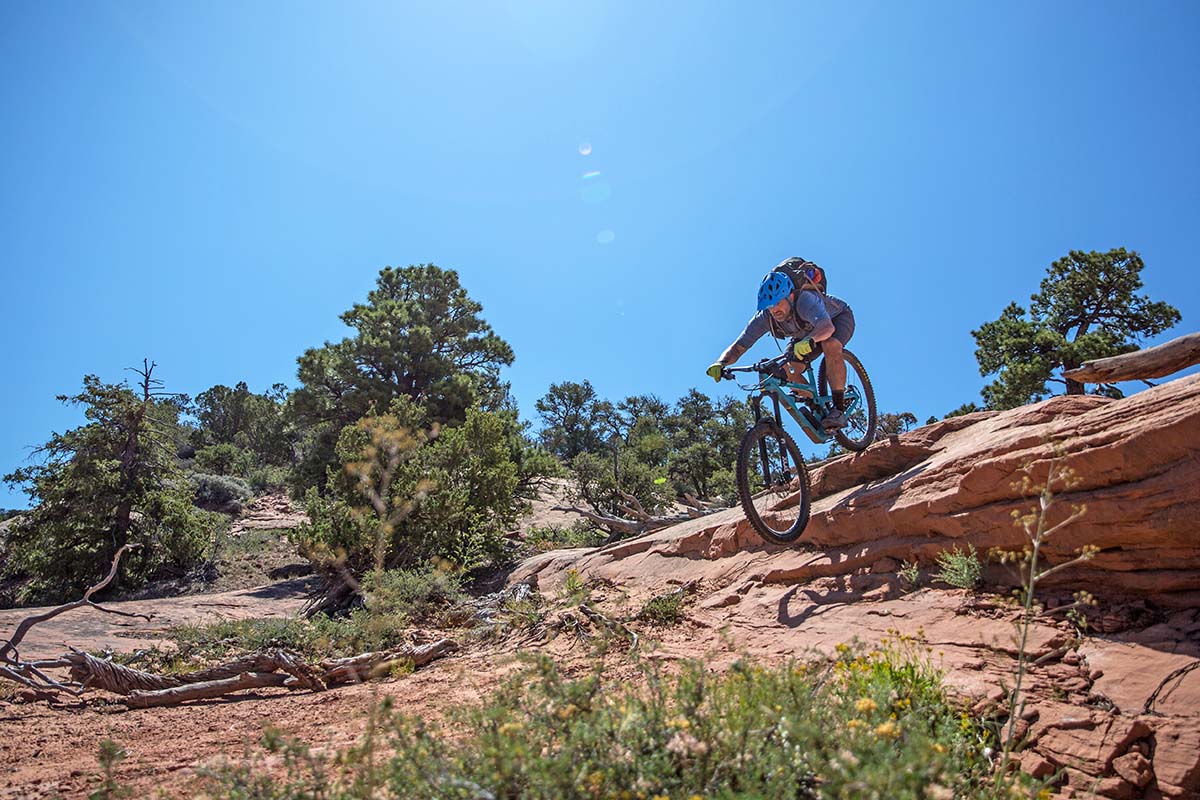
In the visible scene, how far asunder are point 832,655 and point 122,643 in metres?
9.62

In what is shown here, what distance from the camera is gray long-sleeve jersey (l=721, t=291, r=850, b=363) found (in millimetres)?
6074

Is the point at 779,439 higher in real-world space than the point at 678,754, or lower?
higher

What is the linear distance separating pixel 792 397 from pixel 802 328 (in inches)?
29.9

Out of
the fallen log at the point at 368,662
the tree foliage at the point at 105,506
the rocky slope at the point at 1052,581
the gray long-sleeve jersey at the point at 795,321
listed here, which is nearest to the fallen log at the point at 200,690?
the fallen log at the point at 368,662

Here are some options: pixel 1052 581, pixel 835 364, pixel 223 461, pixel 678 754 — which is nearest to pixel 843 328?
pixel 835 364

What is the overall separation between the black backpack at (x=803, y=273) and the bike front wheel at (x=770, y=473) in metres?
1.54

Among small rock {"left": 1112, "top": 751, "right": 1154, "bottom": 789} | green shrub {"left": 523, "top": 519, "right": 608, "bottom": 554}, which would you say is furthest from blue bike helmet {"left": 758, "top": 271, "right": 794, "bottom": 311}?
green shrub {"left": 523, "top": 519, "right": 608, "bottom": 554}

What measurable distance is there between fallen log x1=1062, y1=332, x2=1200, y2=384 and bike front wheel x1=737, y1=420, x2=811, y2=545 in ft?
8.03

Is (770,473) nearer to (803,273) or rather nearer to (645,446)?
(803,273)

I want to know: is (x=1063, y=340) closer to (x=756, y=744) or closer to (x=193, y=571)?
(x=756, y=744)

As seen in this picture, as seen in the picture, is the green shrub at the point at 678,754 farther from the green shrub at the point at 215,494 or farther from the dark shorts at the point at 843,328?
the green shrub at the point at 215,494

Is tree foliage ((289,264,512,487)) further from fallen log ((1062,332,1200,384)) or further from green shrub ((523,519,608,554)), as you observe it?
fallen log ((1062,332,1200,384))

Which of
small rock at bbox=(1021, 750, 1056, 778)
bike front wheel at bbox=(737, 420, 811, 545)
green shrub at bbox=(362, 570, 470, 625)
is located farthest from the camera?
green shrub at bbox=(362, 570, 470, 625)

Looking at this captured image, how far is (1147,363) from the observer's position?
203 inches
